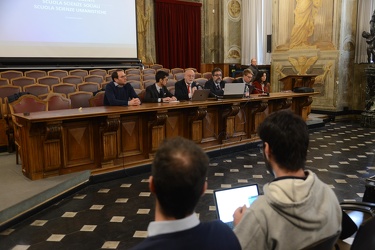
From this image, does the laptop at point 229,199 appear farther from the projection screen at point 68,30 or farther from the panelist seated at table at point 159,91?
the projection screen at point 68,30

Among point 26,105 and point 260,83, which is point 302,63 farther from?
point 26,105

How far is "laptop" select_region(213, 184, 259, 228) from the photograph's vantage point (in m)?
1.92

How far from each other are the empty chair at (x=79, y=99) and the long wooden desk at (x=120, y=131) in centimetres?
89

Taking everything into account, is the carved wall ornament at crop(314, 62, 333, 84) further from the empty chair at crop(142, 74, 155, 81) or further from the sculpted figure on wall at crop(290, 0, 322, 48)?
the empty chair at crop(142, 74, 155, 81)

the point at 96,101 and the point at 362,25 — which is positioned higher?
the point at 362,25

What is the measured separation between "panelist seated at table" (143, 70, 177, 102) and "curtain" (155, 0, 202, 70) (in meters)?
5.92

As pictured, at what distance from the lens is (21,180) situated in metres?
3.86

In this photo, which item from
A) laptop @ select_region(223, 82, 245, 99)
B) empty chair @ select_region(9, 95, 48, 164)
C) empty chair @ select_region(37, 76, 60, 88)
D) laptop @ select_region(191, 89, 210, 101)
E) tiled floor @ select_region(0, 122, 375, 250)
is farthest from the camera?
empty chair @ select_region(37, 76, 60, 88)

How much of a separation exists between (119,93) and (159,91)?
0.68 metres

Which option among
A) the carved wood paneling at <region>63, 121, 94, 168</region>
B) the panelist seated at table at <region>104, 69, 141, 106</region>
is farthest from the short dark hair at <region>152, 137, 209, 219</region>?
the panelist seated at table at <region>104, 69, 141, 106</region>

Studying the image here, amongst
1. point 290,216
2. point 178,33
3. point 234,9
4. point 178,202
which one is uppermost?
point 234,9

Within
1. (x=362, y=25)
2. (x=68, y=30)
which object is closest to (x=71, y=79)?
(x=68, y=30)

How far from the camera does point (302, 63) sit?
9.79 metres

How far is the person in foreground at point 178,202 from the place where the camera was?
946 mm
